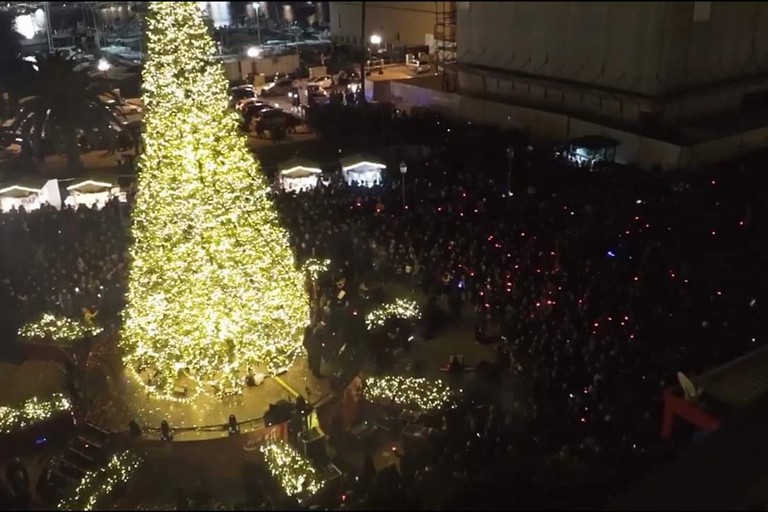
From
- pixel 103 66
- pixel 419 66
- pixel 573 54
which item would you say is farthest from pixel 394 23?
pixel 573 54

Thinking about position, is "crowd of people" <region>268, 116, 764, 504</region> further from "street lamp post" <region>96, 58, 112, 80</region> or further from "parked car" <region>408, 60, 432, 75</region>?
"street lamp post" <region>96, 58, 112, 80</region>

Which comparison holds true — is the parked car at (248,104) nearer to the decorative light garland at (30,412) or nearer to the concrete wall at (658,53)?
the concrete wall at (658,53)

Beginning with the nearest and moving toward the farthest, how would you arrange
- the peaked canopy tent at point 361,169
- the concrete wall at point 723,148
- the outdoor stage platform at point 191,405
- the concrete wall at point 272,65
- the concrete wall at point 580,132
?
the outdoor stage platform at point 191,405 < the peaked canopy tent at point 361,169 < the concrete wall at point 723,148 < the concrete wall at point 580,132 < the concrete wall at point 272,65

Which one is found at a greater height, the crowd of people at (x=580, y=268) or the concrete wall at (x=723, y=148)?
the concrete wall at (x=723, y=148)

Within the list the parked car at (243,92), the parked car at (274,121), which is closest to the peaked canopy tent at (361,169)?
the parked car at (274,121)

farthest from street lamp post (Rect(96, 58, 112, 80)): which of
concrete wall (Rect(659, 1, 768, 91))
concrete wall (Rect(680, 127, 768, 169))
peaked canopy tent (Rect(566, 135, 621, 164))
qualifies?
concrete wall (Rect(680, 127, 768, 169))

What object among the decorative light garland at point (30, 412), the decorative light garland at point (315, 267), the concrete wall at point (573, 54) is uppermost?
the concrete wall at point (573, 54)

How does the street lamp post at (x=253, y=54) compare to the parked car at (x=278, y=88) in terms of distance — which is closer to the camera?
the parked car at (x=278, y=88)
